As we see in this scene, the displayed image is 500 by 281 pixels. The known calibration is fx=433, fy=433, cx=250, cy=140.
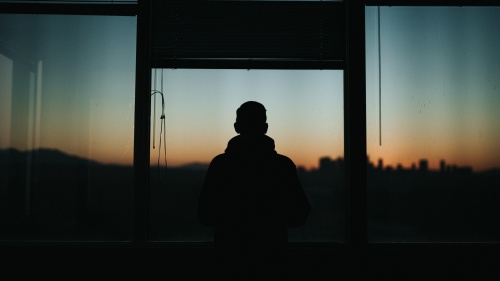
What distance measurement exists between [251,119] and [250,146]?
113mm

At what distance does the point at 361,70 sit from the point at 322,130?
18.5 inches

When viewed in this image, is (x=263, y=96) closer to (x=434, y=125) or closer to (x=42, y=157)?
(x=434, y=125)

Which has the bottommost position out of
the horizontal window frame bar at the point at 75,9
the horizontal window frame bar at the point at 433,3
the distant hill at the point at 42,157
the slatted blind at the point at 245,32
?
the distant hill at the point at 42,157

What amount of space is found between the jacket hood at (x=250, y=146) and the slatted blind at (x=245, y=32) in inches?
49.0

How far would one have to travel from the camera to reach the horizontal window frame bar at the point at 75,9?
292cm

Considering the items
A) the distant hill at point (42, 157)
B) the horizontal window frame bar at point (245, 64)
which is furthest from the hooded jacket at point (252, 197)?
the distant hill at point (42, 157)

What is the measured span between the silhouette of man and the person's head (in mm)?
35

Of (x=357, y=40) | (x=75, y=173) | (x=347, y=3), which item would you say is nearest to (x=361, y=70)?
(x=357, y=40)

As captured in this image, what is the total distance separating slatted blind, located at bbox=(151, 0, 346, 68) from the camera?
2871 millimetres

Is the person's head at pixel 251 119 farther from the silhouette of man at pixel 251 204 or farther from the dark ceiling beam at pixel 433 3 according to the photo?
the dark ceiling beam at pixel 433 3

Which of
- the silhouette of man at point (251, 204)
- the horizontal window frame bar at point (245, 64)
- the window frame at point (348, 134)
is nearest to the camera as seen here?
the silhouette of man at point (251, 204)

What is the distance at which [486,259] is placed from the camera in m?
2.76

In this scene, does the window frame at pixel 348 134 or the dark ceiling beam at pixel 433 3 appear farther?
the dark ceiling beam at pixel 433 3

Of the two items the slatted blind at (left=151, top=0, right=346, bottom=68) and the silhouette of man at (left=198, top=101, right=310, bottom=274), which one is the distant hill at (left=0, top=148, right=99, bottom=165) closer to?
the slatted blind at (left=151, top=0, right=346, bottom=68)
